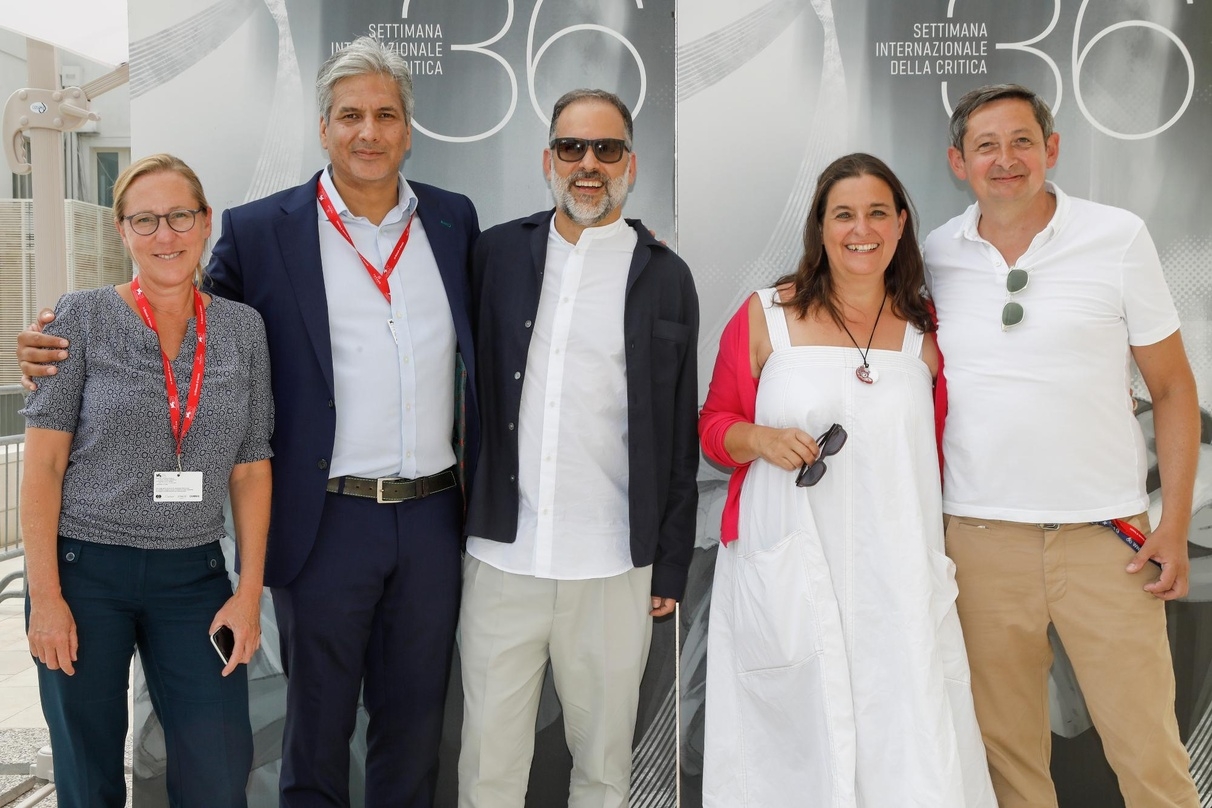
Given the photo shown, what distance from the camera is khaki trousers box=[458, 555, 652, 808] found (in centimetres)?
238

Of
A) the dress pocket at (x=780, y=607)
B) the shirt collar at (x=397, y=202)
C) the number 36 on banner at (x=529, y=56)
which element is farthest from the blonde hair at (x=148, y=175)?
the dress pocket at (x=780, y=607)

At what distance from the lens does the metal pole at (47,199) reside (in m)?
3.76

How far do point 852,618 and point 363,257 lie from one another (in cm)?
159

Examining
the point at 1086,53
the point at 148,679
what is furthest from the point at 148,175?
the point at 1086,53

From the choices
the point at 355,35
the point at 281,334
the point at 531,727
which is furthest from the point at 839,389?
the point at 355,35

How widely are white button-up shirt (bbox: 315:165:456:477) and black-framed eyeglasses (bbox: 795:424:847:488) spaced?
97 centimetres

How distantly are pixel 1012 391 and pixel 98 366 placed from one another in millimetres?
2230

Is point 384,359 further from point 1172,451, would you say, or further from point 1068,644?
point 1172,451

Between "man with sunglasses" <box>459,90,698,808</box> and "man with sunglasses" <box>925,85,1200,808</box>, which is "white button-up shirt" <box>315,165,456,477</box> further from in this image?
"man with sunglasses" <box>925,85,1200,808</box>

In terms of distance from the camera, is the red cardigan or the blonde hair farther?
the red cardigan

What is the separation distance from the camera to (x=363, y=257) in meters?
2.41

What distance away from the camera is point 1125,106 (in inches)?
118

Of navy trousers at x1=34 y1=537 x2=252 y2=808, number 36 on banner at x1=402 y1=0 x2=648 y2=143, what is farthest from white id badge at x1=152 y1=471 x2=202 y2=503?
number 36 on banner at x1=402 y1=0 x2=648 y2=143

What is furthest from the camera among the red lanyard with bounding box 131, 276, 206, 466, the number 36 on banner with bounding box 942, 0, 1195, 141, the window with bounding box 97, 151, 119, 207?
the window with bounding box 97, 151, 119, 207
